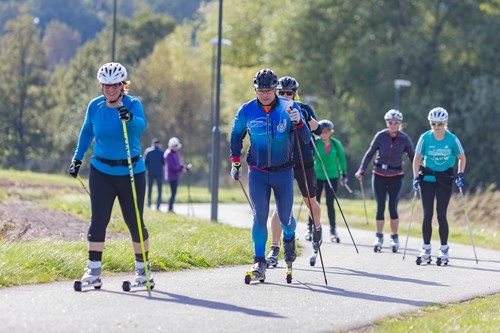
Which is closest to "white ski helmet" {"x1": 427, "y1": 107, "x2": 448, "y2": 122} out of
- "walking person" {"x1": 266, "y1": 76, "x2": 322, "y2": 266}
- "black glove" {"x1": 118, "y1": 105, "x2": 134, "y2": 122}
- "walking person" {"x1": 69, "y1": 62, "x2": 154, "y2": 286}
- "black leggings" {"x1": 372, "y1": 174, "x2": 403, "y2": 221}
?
"walking person" {"x1": 266, "y1": 76, "x2": 322, "y2": 266}

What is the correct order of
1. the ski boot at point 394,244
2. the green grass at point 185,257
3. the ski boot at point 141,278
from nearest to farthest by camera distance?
the green grass at point 185,257
the ski boot at point 141,278
the ski boot at point 394,244

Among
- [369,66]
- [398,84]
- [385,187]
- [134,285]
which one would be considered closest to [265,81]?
[134,285]

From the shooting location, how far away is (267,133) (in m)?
11.7

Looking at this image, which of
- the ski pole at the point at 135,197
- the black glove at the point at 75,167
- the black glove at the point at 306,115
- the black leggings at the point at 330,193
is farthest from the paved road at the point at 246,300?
the black leggings at the point at 330,193

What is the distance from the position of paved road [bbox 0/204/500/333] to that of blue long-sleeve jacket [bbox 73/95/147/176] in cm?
118

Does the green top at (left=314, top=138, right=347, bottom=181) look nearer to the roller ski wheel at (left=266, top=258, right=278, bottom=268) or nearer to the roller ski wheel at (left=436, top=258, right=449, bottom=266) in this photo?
the roller ski wheel at (left=436, top=258, right=449, bottom=266)

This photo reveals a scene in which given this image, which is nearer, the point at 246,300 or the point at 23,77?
the point at 246,300

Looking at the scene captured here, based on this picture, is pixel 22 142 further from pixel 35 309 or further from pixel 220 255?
pixel 35 309

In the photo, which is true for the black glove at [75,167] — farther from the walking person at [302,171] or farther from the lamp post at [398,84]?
the lamp post at [398,84]

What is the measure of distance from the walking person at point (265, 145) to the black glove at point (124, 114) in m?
1.61

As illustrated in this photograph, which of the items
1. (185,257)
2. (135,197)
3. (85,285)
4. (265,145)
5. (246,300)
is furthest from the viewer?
(185,257)

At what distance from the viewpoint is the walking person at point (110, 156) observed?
10.7 meters

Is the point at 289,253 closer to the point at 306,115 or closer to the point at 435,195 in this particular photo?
the point at 306,115

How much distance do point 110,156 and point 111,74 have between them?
2.52 ft
